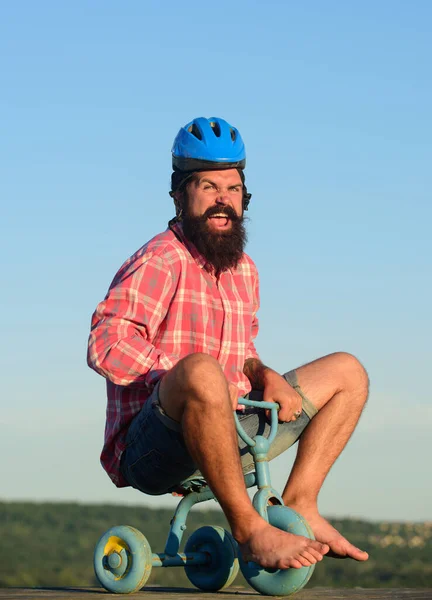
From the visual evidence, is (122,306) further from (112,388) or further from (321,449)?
(321,449)

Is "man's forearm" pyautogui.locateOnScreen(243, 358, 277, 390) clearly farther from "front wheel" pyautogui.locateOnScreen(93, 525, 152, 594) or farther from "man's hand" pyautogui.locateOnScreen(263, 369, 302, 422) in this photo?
"front wheel" pyautogui.locateOnScreen(93, 525, 152, 594)

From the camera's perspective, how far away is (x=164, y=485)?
5.35 m

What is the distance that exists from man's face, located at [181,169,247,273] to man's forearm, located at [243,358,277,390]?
0.54 m

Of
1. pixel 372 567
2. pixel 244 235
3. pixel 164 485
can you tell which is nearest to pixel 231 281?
pixel 244 235

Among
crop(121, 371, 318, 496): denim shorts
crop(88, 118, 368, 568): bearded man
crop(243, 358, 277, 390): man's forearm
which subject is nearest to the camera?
crop(88, 118, 368, 568): bearded man

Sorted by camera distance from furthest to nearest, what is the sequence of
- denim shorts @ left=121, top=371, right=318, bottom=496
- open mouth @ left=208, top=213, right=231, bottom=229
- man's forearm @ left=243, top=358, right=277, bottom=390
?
open mouth @ left=208, top=213, right=231, bottom=229 → man's forearm @ left=243, top=358, right=277, bottom=390 → denim shorts @ left=121, top=371, right=318, bottom=496

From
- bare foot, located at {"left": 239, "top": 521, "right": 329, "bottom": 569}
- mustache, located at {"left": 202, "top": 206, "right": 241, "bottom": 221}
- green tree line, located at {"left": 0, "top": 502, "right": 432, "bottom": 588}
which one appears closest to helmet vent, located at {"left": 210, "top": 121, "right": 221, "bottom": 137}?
mustache, located at {"left": 202, "top": 206, "right": 241, "bottom": 221}

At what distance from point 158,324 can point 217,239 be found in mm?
588

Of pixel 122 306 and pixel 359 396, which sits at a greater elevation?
pixel 122 306

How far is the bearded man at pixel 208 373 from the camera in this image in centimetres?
457

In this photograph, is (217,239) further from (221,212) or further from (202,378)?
(202,378)

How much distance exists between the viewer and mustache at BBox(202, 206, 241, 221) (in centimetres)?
568

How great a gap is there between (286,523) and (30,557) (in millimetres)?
31478

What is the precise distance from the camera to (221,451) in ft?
14.9
